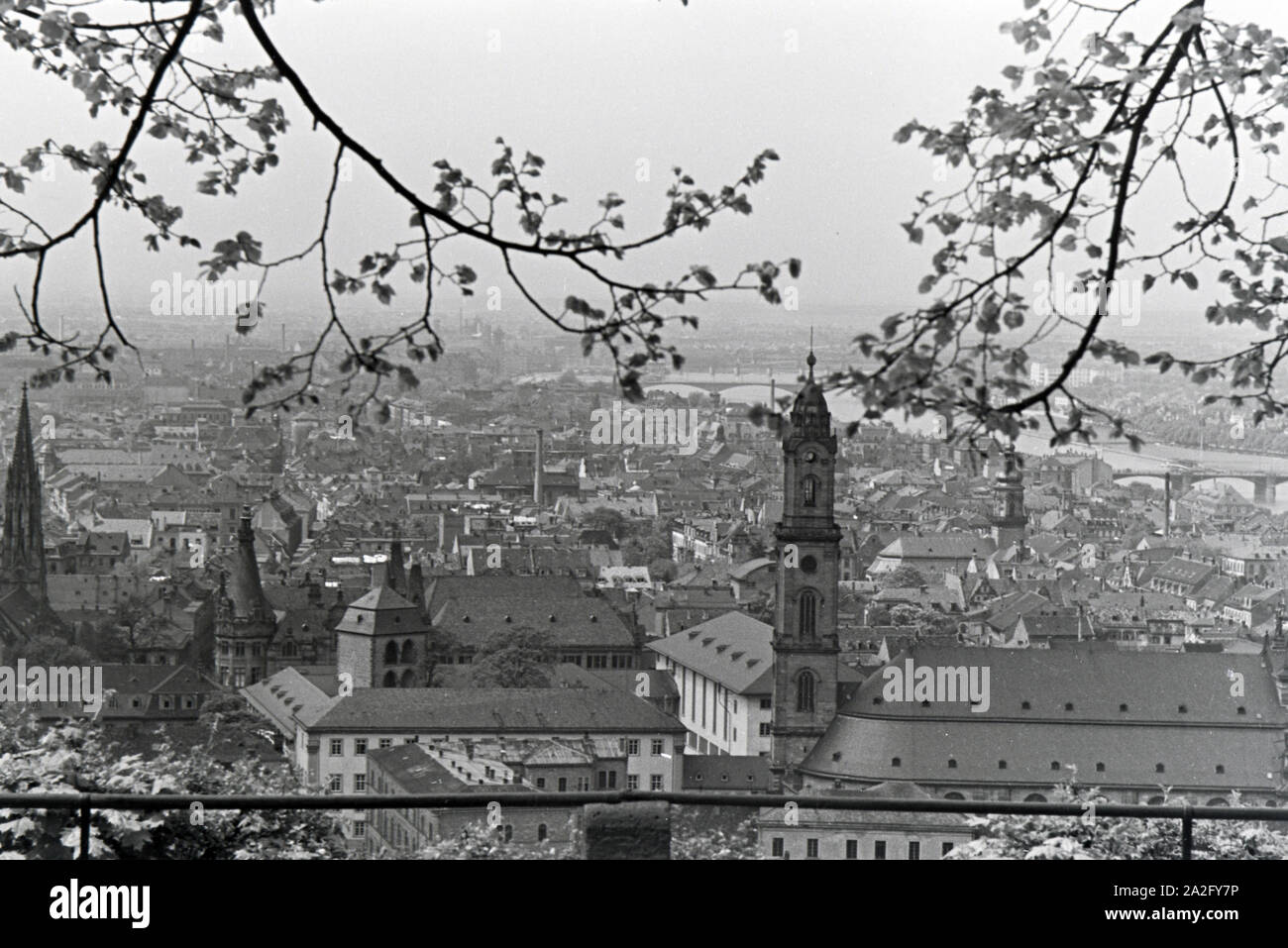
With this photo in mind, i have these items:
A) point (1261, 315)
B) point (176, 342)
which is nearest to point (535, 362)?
point (176, 342)

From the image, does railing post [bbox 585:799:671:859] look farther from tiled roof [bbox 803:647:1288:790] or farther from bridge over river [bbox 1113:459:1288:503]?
tiled roof [bbox 803:647:1288:790]

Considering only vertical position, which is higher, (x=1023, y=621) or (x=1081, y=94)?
(x=1081, y=94)

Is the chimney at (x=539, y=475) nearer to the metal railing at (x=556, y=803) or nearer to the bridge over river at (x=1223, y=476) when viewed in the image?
the bridge over river at (x=1223, y=476)

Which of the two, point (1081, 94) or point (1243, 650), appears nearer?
point (1081, 94)

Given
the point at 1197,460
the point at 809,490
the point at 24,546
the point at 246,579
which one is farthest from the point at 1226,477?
the point at 24,546

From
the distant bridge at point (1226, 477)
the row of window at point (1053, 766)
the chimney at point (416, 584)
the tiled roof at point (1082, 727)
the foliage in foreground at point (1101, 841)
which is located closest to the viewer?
the foliage in foreground at point (1101, 841)

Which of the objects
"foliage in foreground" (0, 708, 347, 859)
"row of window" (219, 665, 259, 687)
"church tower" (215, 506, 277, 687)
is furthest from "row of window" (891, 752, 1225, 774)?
"foliage in foreground" (0, 708, 347, 859)

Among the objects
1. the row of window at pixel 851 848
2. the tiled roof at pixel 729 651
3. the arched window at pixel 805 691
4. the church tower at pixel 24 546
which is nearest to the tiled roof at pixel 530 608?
the tiled roof at pixel 729 651
